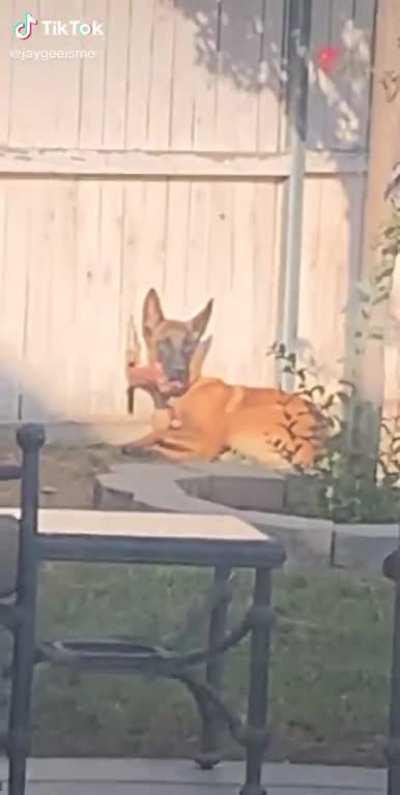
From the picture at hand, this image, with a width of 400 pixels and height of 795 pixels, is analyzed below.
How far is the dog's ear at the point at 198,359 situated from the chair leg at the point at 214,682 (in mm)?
4210

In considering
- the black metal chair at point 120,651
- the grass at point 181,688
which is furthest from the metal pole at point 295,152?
the black metal chair at point 120,651

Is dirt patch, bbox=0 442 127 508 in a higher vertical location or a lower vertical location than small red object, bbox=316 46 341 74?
lower

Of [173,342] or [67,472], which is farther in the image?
[173,342]

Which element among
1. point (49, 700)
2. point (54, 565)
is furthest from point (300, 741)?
point (54, 565)

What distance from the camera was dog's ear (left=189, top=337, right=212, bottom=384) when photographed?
8.98m

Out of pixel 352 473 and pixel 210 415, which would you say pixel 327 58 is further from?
pixel 352 473

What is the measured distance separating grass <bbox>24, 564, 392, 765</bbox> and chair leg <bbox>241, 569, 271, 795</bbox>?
63cm

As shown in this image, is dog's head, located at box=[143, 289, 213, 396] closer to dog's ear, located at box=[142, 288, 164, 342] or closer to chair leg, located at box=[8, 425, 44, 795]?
dog's ear, located at box=[142, 288, 164, 342]

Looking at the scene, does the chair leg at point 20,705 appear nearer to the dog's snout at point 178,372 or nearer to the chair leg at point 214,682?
the chair leg at point 214,682

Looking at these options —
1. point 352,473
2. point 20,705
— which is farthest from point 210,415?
point 20,705

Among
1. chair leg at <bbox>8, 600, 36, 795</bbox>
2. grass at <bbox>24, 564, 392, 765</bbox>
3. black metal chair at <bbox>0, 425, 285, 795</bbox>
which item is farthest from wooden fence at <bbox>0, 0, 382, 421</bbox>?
chair leg at <bbox>8, 600, 36, 795</bbox>

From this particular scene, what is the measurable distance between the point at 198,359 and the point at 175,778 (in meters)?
4.73

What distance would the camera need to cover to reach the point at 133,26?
9250 mm

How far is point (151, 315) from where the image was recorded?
912cm
